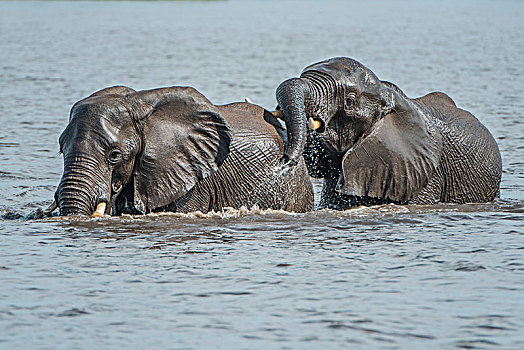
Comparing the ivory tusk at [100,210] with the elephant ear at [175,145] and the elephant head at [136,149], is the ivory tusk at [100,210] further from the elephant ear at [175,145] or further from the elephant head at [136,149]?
the elephant ear at [175,145]

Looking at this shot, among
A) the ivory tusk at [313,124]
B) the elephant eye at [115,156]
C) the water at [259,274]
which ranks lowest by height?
the water at [259,274]

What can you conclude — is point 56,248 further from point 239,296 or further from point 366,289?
point 366,289

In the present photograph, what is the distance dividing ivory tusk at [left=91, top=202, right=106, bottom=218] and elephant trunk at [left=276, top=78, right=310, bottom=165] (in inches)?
73.3

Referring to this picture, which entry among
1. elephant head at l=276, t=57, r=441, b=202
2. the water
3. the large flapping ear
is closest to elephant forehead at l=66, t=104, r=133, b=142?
the water

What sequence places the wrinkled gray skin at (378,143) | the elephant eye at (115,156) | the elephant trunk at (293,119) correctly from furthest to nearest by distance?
the wrinkled gray skin at (378,143) < the elephant trunk at (293,119) < the elephant eye at (115,156)

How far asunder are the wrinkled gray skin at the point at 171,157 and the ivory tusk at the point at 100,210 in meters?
0.06

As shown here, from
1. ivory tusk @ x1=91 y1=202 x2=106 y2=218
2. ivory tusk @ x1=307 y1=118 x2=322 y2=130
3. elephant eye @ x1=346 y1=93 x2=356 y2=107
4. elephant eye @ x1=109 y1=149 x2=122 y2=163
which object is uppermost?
elephant eye @ x1=346 y1=93 x2=356 y2=107

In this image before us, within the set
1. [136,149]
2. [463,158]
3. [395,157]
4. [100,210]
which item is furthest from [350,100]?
[100,210]

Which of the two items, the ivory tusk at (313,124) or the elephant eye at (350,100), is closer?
the ivory tusk at (313,124)

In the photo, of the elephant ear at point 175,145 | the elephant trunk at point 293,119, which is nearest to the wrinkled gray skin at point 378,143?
the elephant trunk at point 293,119

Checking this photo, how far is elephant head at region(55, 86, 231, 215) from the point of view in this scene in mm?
9156

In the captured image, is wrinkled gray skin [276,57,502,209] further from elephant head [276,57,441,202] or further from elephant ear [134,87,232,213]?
elephant ear [134,87,232,213]

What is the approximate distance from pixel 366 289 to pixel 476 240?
2.11m

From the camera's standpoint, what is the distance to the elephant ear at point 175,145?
377 inches
